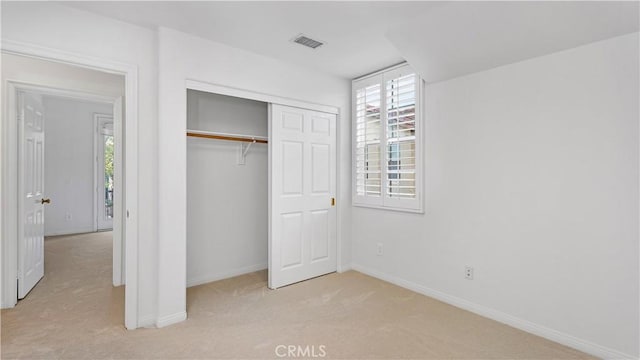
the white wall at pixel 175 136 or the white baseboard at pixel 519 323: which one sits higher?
the white wall at pixel 175 136

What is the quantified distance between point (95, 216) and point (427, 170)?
21.6 ft

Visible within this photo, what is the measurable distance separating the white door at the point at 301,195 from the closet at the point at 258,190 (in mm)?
11

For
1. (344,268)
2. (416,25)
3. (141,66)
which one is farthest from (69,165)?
(416,25)

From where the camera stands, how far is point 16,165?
2.95 meters

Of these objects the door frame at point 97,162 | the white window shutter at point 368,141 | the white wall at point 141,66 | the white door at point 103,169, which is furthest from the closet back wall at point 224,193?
the door frame at point 97,162

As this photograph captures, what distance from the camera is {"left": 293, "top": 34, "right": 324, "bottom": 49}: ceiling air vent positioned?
2.86 m

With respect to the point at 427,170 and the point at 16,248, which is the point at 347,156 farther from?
the point at 16,248

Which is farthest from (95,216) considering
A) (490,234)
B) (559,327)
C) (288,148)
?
(559,327)

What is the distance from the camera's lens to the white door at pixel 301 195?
3492 mm

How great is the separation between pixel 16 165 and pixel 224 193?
74.1 inches

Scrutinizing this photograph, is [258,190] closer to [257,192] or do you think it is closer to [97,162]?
[257,192]

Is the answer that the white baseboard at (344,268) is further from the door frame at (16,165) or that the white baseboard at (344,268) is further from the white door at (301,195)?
the door frame at (16,165)

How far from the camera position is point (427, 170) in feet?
10.8

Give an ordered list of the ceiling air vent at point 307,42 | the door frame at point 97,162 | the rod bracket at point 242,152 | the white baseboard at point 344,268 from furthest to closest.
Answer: the door frame at point 97,162, the white baseboard at point 344,268, the rod bracket at point 242,152, the ceiling air vent at point 307,42
